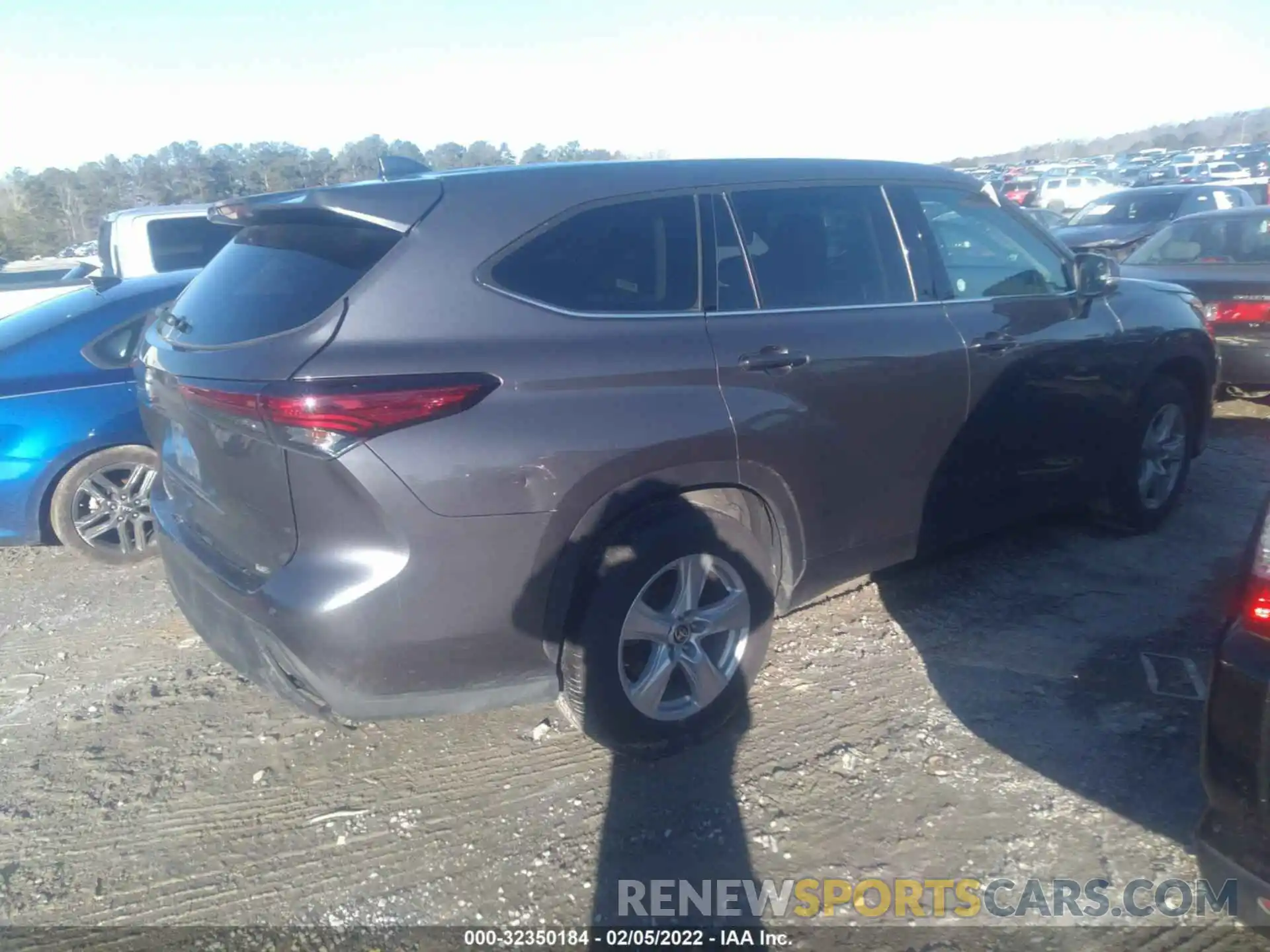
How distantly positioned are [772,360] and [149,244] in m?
7.19

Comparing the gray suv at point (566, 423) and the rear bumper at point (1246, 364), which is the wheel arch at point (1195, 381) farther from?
the rear bumper at point (1246, 364)

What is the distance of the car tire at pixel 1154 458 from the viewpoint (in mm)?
4848

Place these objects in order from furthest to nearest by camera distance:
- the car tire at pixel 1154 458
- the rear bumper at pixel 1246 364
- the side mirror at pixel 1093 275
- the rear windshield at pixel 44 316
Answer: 1. the rear bumper at pixel 1246 364
2. the rear windshield at pixel 44 316
3. the car tire at pixel 1154 458
4. the side mirror at pixel 1093 275

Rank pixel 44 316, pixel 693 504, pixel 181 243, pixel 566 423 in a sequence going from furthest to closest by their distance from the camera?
1. pixel 181 243
2. pixel 44 316
3. pixel 693 504
4. pixel 566 423

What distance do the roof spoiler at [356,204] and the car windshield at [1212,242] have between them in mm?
6763

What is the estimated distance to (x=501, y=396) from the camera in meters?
2.82

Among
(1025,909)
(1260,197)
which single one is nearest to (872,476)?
(1025,909)

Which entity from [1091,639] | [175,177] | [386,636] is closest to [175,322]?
[386,636]

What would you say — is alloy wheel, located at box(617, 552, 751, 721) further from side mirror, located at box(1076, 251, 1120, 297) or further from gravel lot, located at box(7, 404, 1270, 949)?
side mirror, located at box(1076, 251, 1120, 297)

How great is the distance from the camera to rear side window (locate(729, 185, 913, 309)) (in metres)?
3.55

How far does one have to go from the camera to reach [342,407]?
2.63 m

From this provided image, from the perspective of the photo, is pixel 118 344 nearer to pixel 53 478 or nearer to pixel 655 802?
pixel 53 478

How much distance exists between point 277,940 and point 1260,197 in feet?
70.1

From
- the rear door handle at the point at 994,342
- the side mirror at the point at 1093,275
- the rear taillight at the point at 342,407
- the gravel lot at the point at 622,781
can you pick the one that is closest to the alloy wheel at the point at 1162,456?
the gravel lot at the point at 622,781
